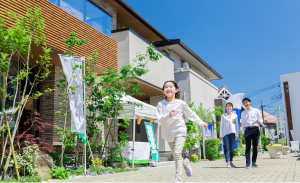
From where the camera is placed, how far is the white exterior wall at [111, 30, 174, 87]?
44.8 feet

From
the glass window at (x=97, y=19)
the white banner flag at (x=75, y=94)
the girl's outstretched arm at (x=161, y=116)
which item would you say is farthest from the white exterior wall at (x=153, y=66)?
the girl's outstretched arm at (x=161, y=116)

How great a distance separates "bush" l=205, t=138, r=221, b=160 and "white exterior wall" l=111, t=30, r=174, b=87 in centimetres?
421

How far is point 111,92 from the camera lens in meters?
8.77

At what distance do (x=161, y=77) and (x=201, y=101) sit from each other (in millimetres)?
5068

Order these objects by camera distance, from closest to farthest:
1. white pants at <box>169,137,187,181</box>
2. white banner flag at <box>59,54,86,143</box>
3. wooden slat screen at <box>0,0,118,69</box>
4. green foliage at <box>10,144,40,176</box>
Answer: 1. white pants at <box>169,137,187,181</box>
2. green foliage at <box>10,144,40,176</box>
3. white banner flag at <box>59,54,86,143</box>
4. wooden slat screen at <box>0,0,118,69</box>

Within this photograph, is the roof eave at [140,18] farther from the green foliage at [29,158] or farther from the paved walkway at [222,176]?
the green foliage at [29,158]

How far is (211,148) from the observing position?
53.5 ft

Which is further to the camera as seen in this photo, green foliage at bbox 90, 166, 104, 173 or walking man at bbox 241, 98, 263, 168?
walking man at bbox 241, 98, 263, 168

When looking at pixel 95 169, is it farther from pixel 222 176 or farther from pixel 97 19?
pixel 97 19

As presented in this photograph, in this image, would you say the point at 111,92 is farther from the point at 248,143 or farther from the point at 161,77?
→ the point at 161,77

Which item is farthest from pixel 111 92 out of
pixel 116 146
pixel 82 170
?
pixel 82 170

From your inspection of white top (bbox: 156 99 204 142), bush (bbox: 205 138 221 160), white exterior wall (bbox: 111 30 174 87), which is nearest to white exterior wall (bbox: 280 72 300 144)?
bush (bbox: 205 138 221 160)

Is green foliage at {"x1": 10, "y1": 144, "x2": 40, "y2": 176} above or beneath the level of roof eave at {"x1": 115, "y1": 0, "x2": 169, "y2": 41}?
beneath

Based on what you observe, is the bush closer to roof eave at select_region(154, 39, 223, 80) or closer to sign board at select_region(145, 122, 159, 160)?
sign board at select_region(145, 122, 159, 160)
